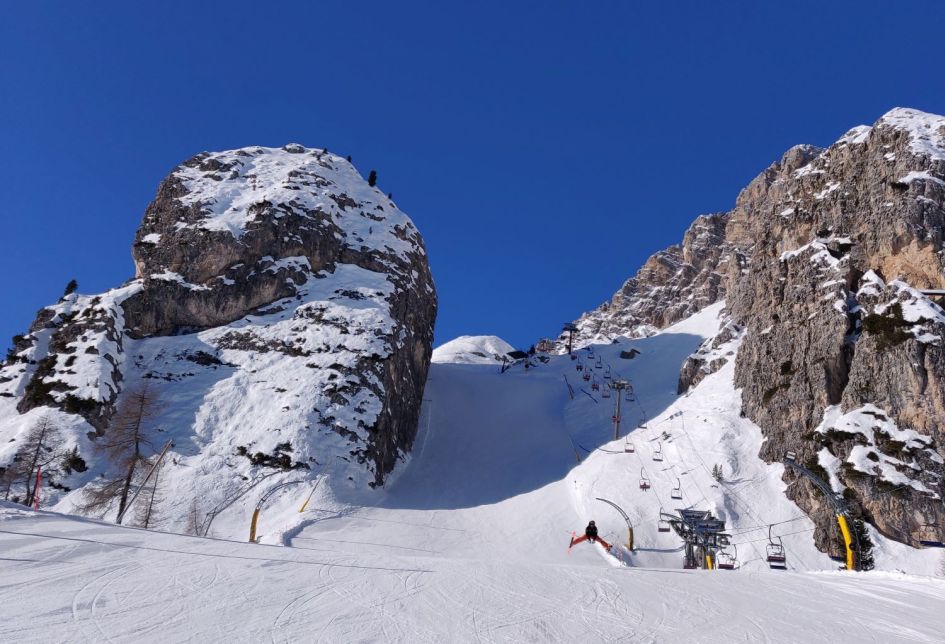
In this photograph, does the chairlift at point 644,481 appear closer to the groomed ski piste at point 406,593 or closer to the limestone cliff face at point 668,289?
the groomed ski piste at point 406,593

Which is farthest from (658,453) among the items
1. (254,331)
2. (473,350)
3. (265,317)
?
(473,350)

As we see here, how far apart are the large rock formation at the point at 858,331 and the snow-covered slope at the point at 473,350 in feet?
150

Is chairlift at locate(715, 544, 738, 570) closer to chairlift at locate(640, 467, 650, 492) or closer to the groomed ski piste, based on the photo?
the groomed ski piste

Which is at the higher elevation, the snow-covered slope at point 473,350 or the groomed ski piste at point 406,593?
the snow-covered slope at point 473,350

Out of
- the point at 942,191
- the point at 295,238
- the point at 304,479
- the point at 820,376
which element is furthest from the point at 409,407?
the point at 942,191

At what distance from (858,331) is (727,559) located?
2038cm

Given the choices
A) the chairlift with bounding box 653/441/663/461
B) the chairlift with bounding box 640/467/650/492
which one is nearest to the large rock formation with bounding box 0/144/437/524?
the chairlift with bounding box 640/467/650/492

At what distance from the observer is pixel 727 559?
33.0 meters

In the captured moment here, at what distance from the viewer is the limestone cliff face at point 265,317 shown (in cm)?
4553

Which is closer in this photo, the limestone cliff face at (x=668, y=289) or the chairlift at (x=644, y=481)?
the chairlift at (x=644, y=481)

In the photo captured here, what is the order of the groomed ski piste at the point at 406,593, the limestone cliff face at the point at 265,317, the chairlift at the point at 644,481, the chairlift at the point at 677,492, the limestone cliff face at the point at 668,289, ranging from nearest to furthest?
the groomed ski piste at the point at 406,593 → the chairlift at the point at 677,492 → the chairlift at the point at 644,481 → the limestone cliff face at the point at 265,317 → the limestone cliff face at the point at 668,289

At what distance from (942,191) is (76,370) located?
220ft

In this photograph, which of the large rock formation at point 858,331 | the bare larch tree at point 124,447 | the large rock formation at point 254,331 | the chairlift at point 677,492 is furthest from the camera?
the large rock formation at point 254,331

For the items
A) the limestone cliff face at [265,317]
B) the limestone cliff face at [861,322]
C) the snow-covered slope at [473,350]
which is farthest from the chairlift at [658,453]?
the snow-covered slope at [473,350]
